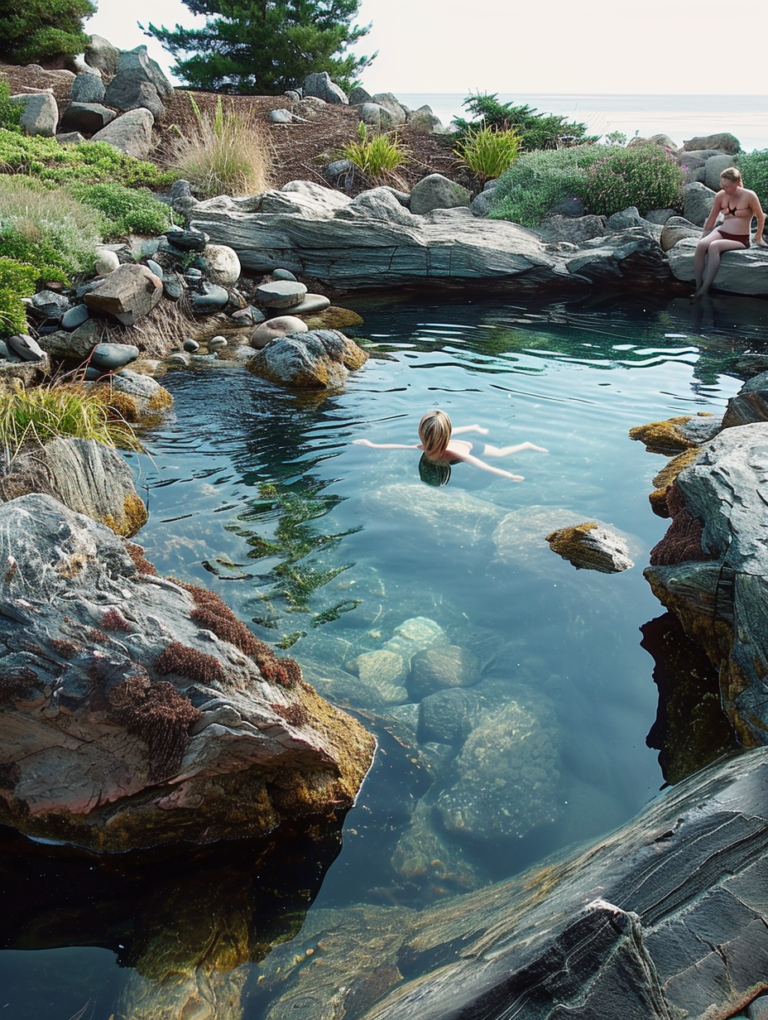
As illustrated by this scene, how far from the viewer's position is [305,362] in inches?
361

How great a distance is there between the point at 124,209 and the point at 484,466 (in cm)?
889

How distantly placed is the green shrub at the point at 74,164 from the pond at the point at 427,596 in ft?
23.3

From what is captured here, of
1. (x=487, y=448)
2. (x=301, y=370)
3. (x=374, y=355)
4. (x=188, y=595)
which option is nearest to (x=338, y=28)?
(x=374, y=355)

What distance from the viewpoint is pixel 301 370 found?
9.11 m

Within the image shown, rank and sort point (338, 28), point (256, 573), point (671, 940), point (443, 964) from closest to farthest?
point (671, 940), point (443, 964), point (256, 573), point (338, 28)

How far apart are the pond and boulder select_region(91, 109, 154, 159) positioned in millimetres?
10825

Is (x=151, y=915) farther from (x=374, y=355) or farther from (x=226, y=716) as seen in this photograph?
(x=374, y=355)

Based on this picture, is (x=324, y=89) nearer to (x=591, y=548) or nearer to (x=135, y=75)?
(x=135, y=75)

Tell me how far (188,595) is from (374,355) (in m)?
7.61

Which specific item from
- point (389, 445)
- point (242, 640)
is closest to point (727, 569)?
point (242, 640)

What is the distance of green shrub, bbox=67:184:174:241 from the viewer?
11930 millimetres

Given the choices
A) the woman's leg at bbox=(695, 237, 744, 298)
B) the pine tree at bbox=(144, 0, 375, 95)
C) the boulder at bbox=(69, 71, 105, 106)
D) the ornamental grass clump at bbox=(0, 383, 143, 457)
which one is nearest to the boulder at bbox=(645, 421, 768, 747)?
the ornamental grass clump at bbox=(0, 383, 143, 457)

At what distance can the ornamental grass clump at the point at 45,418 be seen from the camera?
5.57m

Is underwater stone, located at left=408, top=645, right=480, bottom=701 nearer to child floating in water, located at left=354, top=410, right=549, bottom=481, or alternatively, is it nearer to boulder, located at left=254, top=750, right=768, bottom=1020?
boulder, located at left=254, top=750, right=768, bottom=1020
